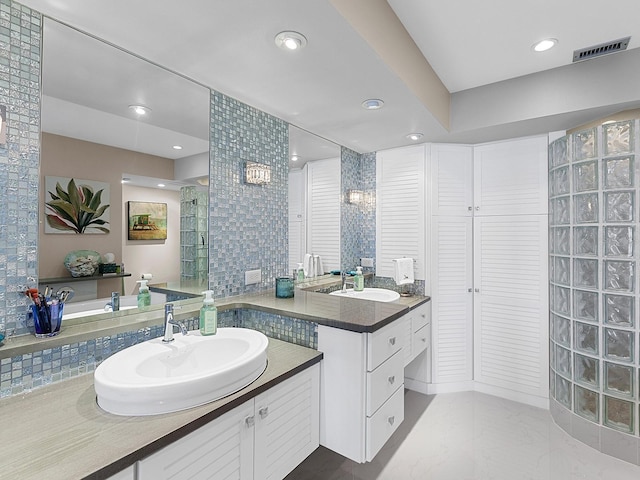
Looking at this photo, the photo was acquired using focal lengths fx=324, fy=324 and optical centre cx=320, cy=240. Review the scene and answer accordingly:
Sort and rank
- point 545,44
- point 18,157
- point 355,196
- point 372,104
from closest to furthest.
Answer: point 18,157 < point 545,44 < point 372,104 < point 355,196

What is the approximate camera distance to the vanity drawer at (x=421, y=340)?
2.43 m

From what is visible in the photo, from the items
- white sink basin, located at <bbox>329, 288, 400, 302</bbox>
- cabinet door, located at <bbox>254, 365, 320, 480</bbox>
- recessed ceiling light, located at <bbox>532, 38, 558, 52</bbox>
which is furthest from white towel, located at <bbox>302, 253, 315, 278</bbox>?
recessed ceiling light, located at <bbox>532, 38, 558, 52</bbox>

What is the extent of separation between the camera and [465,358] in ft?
9.10

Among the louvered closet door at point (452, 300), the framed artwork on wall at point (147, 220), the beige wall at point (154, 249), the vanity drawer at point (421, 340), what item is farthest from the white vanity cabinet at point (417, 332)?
the framed artwork on wall at point (147, 220)

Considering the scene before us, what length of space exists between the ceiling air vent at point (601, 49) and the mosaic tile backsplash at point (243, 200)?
1849 mm

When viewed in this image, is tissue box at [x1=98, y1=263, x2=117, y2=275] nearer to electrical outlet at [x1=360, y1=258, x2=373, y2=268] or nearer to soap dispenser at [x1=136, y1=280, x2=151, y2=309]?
soap dispenser at [x1=136, y1=280, x2=151, y2=309]

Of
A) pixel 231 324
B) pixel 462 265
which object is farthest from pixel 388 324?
pixel 462 265

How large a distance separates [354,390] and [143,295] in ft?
3.54

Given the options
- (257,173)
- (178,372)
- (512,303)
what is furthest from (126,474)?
(512,303)

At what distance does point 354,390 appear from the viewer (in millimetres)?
1448

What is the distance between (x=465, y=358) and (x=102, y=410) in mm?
2665

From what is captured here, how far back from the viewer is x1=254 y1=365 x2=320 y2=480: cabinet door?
3.92 feet

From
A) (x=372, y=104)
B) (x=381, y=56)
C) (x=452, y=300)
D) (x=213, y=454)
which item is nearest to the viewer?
(x=213, y=454)

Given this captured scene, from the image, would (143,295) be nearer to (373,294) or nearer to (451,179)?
(373,294)
